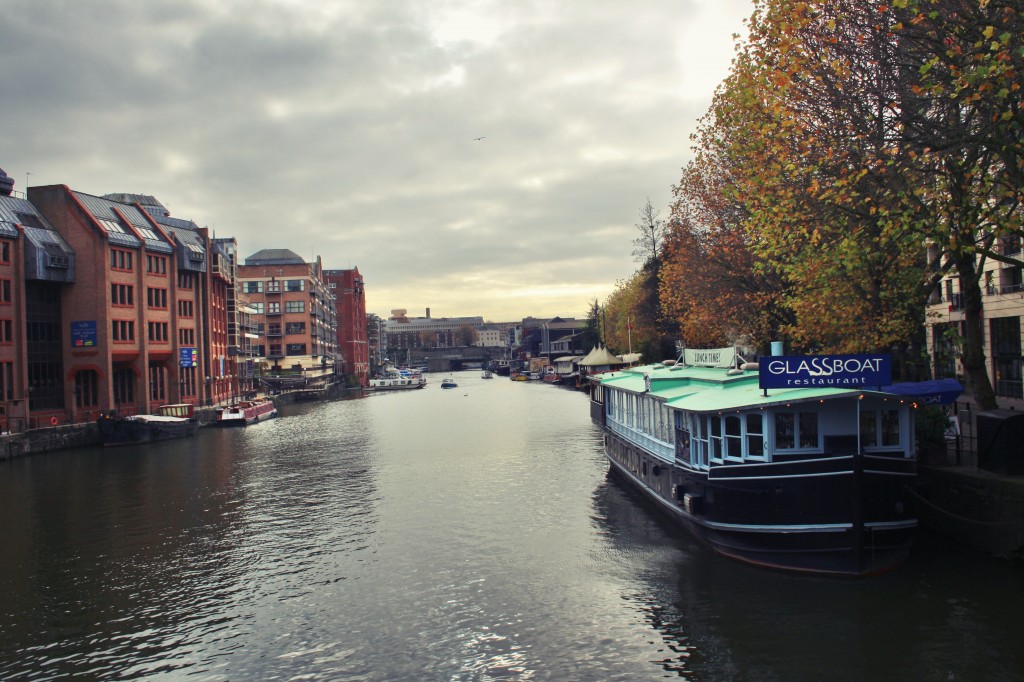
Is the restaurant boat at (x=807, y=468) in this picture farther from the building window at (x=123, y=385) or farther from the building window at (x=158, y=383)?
the building window at (x=158, y=383)

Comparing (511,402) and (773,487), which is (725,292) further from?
(511,402)

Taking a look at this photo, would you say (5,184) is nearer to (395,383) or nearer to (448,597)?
(448,597)

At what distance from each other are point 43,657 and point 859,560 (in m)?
19.7

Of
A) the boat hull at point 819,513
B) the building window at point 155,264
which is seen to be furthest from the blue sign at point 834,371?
the building window at point 155,264

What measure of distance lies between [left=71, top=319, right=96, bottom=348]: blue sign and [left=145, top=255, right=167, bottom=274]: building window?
27.4 feet

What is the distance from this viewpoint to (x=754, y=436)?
20.8 meters

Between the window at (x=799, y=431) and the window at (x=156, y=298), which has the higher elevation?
the window at (x=156, y=298)

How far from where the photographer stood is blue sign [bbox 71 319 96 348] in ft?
207

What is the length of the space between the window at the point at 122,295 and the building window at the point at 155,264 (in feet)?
10.0

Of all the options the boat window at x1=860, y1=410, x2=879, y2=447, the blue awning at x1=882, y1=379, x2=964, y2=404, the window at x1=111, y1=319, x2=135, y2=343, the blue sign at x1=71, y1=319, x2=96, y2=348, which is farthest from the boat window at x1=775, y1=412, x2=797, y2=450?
the window at x1=111, y1=319, x2=135, y2=343

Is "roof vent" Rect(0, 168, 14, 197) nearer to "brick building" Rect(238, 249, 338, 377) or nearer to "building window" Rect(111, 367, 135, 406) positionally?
"building window" Rect(111, 367, 135, 406)

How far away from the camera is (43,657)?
17.2 metres

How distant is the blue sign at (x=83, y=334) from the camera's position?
6319 centimetres

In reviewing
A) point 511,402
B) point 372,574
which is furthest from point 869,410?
point 511,402
